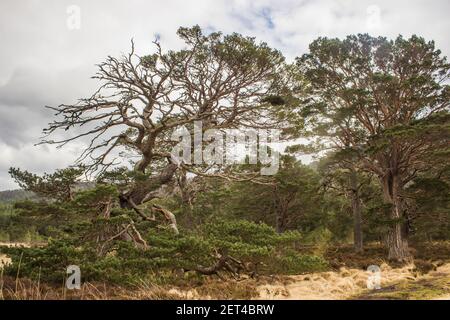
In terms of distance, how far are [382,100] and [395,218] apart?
584 cm

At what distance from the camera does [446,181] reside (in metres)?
16.8

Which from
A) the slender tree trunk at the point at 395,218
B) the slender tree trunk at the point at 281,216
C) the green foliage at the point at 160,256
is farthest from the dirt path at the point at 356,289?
the slender tree trunk at the point at 281,216

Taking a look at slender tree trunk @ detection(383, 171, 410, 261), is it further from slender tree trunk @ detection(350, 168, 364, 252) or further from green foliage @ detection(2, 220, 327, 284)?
green foliage @ detection(2, 220, 327, 284)

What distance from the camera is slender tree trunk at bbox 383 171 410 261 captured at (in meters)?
16.5

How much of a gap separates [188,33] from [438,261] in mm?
14621

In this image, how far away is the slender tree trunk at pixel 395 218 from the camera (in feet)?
54.2

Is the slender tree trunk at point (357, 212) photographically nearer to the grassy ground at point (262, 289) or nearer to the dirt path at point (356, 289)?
the grassy ground at point (262, 289)

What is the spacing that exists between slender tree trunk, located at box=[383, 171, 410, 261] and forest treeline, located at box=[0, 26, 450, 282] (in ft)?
0.19

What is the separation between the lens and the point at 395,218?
15438 mm

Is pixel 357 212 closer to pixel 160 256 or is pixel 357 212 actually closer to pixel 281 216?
pixel 281 216

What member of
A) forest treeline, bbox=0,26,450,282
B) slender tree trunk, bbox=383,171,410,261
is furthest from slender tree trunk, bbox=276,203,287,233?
slender tree trunk, bbox=383,171,410,261

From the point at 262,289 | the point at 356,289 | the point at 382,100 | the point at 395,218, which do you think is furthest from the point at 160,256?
the point at 382,100

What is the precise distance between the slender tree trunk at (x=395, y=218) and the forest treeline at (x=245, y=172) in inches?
2.3

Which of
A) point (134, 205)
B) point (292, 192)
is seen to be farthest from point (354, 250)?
point (134, 205)
